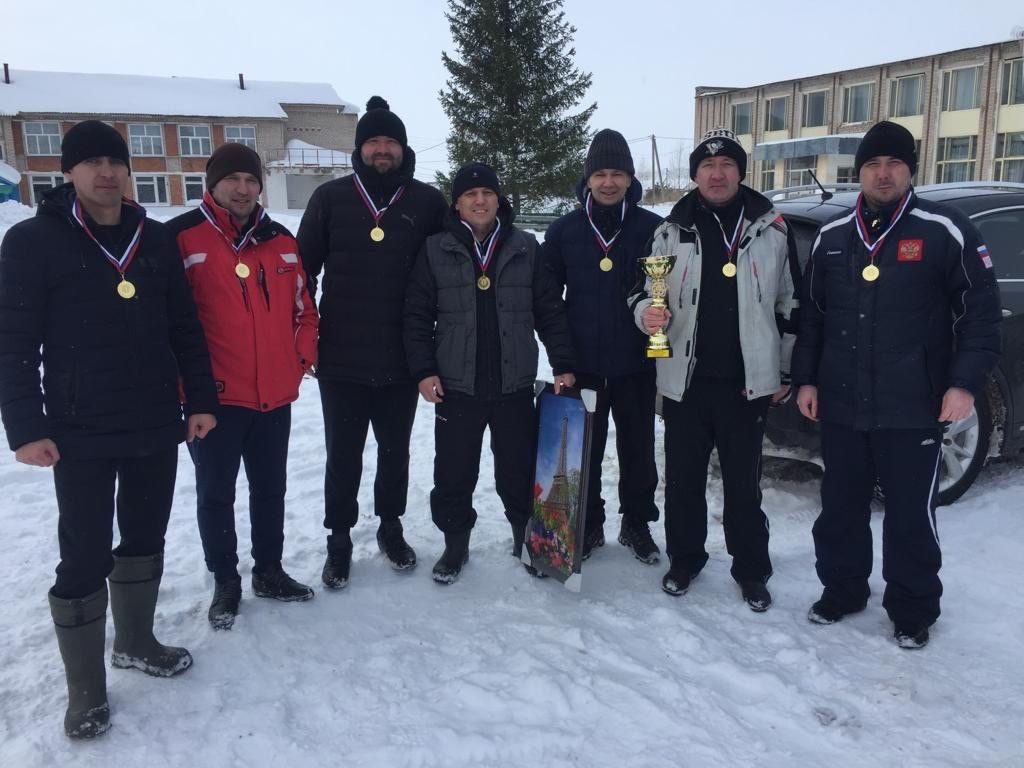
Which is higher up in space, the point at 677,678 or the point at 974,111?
the point at 974,111

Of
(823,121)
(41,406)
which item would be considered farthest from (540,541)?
(823,121)

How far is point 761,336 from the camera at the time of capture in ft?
11.2

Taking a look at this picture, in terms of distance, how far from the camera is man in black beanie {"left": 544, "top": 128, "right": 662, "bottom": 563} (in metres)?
3.82

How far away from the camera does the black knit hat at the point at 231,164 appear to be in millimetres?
3256

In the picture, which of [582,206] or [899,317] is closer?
[899,317]

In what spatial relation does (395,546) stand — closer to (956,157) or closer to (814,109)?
(956,157)

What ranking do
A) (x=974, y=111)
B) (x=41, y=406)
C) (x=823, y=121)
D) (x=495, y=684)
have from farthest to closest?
1. (x=823, y=121)
2. (x=974, y=111)
3. (x=495, y=684)
4. (x=41, y=406)

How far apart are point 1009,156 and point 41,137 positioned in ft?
170

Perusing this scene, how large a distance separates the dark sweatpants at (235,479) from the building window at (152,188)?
154 feet

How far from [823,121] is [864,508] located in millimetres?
46645

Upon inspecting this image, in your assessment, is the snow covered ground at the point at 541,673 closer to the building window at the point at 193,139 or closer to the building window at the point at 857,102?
the building window at the point at 857,102

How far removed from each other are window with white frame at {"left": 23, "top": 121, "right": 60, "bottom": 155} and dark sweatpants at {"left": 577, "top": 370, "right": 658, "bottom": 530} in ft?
160

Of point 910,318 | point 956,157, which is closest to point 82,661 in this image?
point 910,318

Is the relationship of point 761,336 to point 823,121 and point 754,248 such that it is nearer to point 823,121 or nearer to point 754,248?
point 754,248
